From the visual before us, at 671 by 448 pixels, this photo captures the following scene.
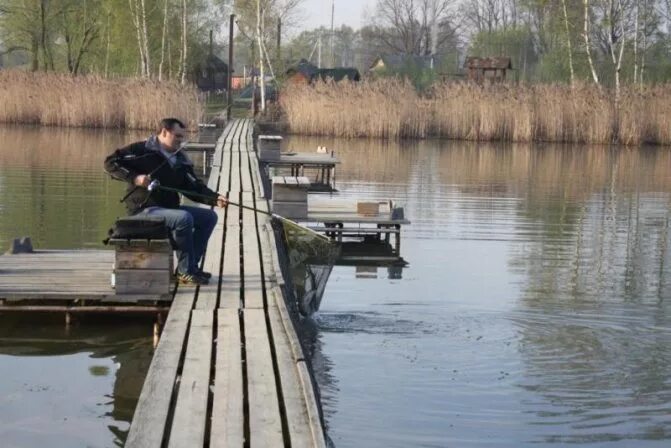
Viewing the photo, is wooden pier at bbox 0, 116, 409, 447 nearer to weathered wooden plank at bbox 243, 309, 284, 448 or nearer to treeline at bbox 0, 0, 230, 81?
weathered wooden plank at bbox 243, 309, 284, 448

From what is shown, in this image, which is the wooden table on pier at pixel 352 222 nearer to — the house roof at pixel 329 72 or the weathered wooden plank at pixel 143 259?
the weathered wooden plank at pixel 143 259

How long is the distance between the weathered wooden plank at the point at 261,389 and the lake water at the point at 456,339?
2.07ft

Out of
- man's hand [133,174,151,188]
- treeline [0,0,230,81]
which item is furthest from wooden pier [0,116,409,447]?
treeline [0,0,230,81]

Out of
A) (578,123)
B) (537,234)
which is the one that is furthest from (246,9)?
(537,234)

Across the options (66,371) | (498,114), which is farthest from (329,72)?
(66,371)

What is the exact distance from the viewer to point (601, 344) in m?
9.79

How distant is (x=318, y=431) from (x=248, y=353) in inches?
62.0

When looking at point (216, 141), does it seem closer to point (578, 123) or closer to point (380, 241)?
point (380, 241)

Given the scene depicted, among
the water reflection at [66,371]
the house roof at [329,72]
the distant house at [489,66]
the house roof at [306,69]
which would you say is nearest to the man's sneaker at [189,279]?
the water reflection at [66,371]

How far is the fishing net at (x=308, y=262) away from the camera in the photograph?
10.6 metres

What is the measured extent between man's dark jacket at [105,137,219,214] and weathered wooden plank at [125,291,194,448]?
3.72ft

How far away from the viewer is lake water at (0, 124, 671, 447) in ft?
25.0

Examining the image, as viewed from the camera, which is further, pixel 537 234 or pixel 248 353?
pixel 537 234

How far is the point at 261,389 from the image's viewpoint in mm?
6582
